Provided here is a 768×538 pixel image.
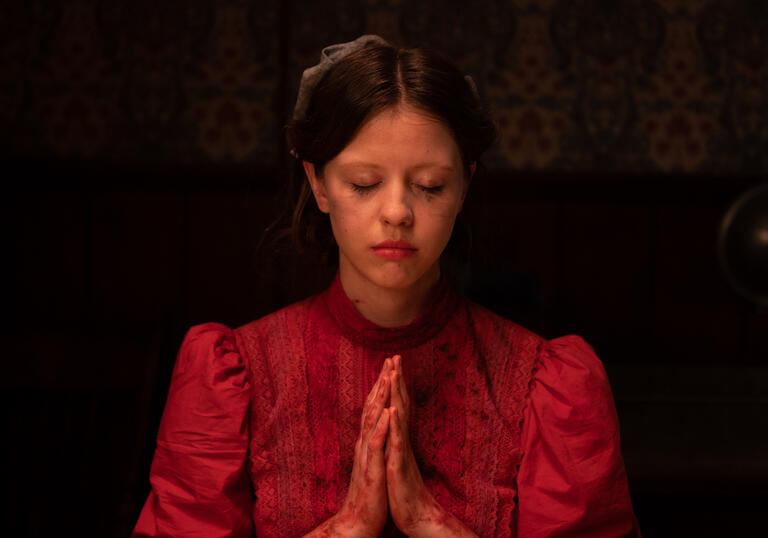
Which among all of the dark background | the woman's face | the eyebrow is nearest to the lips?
the woman's face

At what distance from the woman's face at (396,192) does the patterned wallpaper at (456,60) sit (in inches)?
53.2

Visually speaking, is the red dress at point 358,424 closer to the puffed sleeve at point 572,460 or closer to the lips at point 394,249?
the puffed sleeve at point 572,460

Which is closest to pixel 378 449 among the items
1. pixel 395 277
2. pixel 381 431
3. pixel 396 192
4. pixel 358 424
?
pixel 381 431

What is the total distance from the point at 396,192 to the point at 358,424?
36 centimetres

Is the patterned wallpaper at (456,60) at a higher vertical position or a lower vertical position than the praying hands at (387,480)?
higher

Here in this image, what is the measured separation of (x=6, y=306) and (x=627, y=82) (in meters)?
1.99

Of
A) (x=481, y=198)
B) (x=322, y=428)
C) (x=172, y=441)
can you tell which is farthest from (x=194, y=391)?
(x=481, y=198)

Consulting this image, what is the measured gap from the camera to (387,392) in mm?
1162

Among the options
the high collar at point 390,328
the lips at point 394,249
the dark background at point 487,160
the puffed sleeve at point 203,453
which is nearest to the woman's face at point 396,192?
the lips at point 394,249

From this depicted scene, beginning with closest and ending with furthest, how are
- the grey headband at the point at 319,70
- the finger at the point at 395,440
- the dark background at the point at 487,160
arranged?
the finger at the point at 395,440 < the grey headband at the point at 319,70 < the dark background at the point at 487,160

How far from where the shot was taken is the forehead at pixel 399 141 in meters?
1.19

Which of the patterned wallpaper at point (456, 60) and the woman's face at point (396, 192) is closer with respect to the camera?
the woman's face at point (396, 192)

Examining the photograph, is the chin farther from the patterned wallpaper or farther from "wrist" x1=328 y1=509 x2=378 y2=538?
the patterned wallpaper

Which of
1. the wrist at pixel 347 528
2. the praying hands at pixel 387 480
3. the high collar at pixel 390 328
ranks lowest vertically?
the wrist at pixel 347 528
